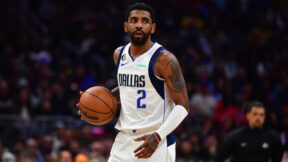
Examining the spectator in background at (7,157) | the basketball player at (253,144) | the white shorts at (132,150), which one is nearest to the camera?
the white shorts at (132,150)

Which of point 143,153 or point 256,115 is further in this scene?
point 256,115

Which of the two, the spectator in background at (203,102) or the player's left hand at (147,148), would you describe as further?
the spectator in background at (203,102)

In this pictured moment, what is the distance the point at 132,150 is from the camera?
4496 mm

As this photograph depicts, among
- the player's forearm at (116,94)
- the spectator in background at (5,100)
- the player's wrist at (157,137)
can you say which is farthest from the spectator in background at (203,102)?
the player's wrist at (157,137)

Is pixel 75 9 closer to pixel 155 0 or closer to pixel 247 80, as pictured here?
pixel 155 0

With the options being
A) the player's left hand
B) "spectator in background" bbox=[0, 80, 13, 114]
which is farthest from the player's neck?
"spectator in background" bbox=[0, 80, 13, 114]

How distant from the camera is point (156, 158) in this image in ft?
14.6

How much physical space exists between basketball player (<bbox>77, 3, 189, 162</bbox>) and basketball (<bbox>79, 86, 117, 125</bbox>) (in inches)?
5.7

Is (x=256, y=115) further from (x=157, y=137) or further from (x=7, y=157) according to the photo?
(x=7, y=157)

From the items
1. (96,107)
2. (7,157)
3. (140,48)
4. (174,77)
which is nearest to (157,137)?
(174,77)

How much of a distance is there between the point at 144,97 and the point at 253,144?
8.20ft

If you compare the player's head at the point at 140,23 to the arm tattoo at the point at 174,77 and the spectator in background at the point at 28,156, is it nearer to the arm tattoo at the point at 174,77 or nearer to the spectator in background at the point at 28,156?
the arm tattoo at the point at 174,77

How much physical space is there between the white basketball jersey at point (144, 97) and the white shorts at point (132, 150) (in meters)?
0.10

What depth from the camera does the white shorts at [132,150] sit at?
14.6 ft
